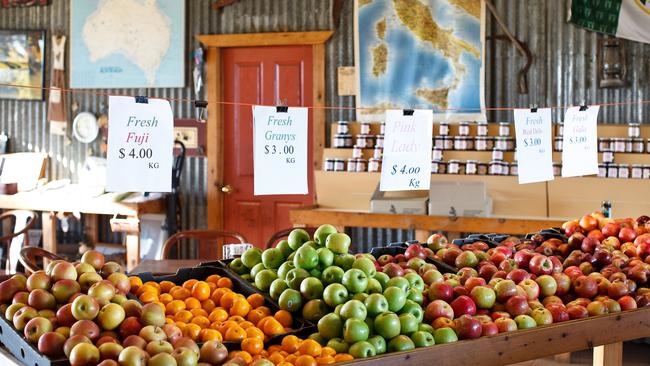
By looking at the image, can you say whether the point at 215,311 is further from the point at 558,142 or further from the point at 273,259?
the point at 558,142

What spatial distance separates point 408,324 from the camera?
2.99 metres

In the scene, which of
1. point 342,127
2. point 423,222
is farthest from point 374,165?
point 423,222

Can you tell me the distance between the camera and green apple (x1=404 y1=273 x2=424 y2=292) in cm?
330

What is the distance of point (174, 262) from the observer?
4.97m

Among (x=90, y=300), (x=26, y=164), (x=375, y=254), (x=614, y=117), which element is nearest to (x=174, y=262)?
(x=375, y=254)

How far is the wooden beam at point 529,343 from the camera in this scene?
2.90 metres

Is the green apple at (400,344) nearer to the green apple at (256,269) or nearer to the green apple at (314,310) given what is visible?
the green apple at (314,310)

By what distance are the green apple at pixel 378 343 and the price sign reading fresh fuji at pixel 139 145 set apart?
114cm

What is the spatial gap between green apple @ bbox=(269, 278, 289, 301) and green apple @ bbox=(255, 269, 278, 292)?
0.11 m

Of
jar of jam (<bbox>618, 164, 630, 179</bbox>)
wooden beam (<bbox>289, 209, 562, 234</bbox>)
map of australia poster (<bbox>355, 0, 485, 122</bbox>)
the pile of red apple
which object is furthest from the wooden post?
map of australia poster (<bbox>355, 0, 485, 122</bbox>)

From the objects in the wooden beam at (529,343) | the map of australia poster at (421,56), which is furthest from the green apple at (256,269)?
the map of australia poster at (421,56)

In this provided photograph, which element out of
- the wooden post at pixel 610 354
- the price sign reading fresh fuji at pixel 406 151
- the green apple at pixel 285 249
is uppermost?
the price sign reading fresh fuji at pixel 406 151

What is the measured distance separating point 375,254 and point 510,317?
90 centimetres

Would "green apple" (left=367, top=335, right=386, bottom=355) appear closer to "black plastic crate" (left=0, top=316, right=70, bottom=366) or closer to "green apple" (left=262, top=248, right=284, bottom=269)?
"green apple" (left=262, top=248, right=284, bottom=269)
